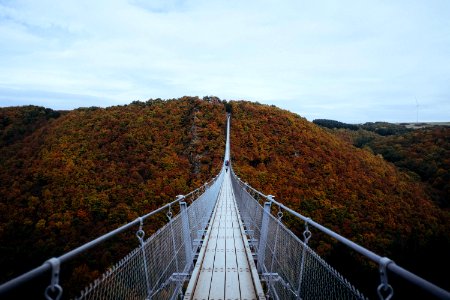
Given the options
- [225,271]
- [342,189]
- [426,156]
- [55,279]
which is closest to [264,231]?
[225,271]

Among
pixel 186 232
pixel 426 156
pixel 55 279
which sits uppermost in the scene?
pixel 426 156

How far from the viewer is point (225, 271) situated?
439 centimetres

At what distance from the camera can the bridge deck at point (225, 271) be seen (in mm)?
3564

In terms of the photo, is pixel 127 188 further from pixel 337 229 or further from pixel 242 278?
pixel 242 278

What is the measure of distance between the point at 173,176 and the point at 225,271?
106 feet

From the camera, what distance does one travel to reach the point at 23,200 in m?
33.0

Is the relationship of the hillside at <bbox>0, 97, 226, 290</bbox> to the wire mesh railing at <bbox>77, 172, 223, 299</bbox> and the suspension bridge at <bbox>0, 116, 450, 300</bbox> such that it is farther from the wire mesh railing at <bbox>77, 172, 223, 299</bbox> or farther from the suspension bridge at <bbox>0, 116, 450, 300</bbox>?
the wire mesh railing at <bbox>77, 172, 223, 299</bbox>

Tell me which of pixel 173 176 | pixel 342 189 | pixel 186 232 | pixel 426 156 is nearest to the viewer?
pixel 186 232

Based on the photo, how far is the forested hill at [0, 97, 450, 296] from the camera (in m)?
25.2

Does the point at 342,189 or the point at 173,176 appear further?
the point at 173,176

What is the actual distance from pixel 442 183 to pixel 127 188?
40925 millimetres

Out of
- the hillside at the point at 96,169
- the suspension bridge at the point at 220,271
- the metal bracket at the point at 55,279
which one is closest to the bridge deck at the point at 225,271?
the suspension bridge at the point at 220,271

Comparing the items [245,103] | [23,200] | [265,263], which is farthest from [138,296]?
[245,103]

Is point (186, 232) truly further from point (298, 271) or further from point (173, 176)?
point (173, 176)
